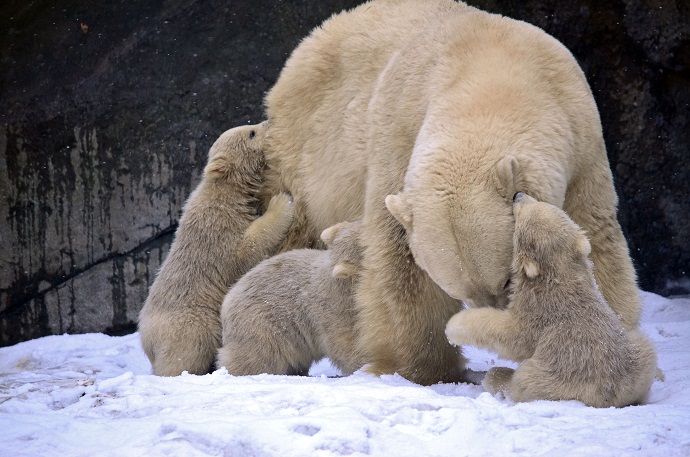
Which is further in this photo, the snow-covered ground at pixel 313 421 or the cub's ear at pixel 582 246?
the cub's ear at pixel 582 246

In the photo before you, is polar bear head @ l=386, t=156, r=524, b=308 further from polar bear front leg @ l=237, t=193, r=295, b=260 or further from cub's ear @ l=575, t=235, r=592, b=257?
polar bear front leg @ l=237, t=193, r=295, b=260

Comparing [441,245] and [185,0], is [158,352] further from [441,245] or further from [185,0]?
[185,0]

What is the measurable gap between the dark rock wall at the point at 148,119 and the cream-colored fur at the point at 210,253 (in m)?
1.64

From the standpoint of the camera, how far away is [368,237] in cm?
466

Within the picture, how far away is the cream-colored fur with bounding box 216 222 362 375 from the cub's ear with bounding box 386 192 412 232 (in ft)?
2.40

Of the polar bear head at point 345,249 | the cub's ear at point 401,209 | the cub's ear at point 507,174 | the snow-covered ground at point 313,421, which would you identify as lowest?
the snow-covered ground at point 313,421

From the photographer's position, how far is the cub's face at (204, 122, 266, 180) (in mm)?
5891

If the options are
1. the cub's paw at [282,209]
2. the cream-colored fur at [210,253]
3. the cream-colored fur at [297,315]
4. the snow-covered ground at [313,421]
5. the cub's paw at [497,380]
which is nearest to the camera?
the snow-covered ground at [313,421]

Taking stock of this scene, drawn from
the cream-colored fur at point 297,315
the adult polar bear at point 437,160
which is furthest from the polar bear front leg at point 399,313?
the cream-colored fur at point 297,315

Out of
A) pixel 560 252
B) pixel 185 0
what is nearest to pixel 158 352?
pixel 560 252

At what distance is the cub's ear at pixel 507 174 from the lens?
3703 millimetres

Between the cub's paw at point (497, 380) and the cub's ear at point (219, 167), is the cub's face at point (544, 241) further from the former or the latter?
the cub's ear at point (219, 167)

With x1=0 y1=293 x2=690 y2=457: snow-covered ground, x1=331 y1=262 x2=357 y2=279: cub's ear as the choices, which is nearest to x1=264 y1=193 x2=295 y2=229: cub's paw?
x1=331 y1=262 x2=357 y2=279: cub's ear

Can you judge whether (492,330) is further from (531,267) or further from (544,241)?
(544,241)
